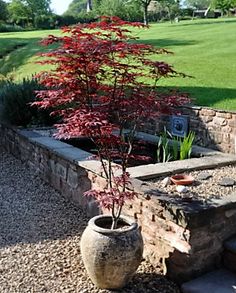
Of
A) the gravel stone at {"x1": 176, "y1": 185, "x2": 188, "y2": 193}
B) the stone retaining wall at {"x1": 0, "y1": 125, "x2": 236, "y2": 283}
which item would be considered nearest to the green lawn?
the gravel stone at {"x1": 176, "y1": 185, "x2": 188, "y2": 193}

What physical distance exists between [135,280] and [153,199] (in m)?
0.67

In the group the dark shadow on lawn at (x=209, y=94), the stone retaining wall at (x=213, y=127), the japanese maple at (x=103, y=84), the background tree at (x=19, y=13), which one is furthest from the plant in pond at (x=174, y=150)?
the background tree at (x=19, y=13)

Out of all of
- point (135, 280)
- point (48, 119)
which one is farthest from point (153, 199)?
point (48, 119)

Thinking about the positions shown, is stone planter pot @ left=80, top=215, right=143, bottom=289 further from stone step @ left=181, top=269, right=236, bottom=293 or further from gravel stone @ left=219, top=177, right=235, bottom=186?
gravel stone @ left=219, top=177, right=235, bottom=186

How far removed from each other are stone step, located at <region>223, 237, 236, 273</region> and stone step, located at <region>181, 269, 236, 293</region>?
6cm

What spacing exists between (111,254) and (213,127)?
10.4 ft

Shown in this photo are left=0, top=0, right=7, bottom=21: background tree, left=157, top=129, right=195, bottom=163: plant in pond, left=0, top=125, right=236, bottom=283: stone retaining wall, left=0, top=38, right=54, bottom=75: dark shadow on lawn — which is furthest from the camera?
left=0, top=0, right=7, bottom=21: background tree

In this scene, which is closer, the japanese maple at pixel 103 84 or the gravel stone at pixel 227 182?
the japanese maple at pixel 103 84

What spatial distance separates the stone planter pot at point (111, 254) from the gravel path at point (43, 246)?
141 mm

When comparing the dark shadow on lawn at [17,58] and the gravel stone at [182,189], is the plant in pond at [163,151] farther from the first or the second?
the dark shadow on lawn at [17,58]

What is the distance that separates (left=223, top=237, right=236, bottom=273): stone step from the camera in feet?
11.4

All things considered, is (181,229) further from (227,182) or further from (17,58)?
(17,58)

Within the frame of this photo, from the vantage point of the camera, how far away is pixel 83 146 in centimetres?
651

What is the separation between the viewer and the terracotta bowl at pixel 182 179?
4.11 m
